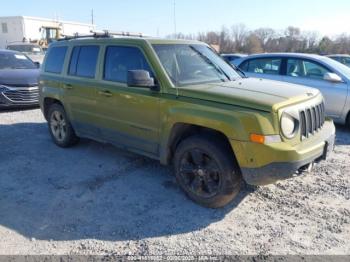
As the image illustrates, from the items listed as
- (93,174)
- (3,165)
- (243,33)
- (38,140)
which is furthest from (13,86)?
(243,33)

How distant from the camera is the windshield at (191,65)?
4.27 m

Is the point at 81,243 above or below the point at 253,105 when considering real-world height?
below

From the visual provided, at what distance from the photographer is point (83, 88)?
5.30 metres

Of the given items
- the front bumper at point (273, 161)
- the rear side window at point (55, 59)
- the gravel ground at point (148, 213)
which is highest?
the rear side window at point (55, 59)

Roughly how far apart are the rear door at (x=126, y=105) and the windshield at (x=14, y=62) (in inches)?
266

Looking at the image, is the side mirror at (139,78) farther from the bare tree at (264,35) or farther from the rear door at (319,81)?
the bare tree at (264,35)

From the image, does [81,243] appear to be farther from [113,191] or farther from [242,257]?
[242,257]

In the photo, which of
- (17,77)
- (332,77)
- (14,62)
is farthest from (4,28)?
(332,77)

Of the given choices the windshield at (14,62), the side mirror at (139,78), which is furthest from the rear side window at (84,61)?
→ the windshield at (14,62)

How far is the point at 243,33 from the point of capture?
6188cm

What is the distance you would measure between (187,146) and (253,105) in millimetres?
937

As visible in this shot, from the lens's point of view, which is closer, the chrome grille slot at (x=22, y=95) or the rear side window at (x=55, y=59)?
the rear side window at (x=55, y=59)

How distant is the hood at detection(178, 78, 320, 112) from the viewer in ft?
11.5

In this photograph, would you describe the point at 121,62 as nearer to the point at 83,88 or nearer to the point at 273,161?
the point at 83,88
